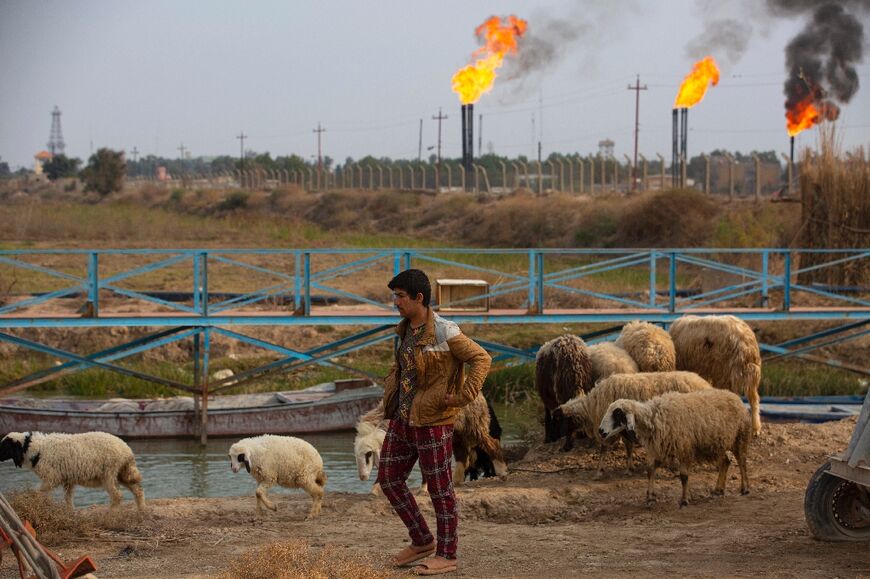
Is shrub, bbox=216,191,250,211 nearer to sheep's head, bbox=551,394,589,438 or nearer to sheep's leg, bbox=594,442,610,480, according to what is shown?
sheep's head, bbox=551,394,589,438

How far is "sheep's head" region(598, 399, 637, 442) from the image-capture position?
1043 centimetres

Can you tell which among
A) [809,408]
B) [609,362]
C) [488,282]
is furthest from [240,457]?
[488,282]

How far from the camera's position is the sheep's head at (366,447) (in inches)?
420

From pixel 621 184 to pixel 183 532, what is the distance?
51.9 meters

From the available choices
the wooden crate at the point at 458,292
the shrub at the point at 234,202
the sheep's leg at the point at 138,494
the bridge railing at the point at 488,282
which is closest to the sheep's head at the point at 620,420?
the sheep's leg at the point at 138,494

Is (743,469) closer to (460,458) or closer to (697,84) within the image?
(460,458)

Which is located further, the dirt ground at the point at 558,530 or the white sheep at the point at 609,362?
the white sheep at the point at 609,362

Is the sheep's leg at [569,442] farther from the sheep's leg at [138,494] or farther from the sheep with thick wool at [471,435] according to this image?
the sheep's leg at [138,494]

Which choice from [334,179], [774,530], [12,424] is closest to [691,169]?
[334,179]

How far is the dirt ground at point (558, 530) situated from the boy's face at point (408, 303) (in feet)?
5.62

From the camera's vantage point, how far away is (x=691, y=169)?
3406 inches

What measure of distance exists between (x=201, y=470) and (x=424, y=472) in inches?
319

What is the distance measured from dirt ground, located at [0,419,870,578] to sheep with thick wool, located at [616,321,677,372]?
1.38 meters

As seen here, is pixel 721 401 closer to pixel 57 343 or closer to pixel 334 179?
pixel 57 343
